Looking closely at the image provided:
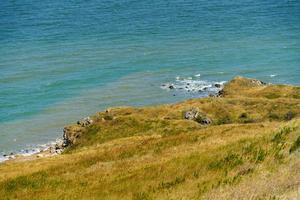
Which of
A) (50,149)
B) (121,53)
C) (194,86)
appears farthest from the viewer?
(121,53)

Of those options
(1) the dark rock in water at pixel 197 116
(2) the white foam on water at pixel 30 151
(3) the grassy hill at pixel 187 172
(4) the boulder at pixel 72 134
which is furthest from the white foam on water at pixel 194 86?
(3) the grassy hill at pixel 187 172

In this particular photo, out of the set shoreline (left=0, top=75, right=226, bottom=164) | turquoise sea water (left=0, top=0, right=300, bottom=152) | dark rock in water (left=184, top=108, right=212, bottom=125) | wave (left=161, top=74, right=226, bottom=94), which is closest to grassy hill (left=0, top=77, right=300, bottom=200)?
dark rock in water (left=184, top=108, right=212, bottom=125)

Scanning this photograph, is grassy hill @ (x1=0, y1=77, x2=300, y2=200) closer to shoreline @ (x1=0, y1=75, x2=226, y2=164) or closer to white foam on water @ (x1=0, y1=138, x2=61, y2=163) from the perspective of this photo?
shoreline @ (x1=0, y1=75, x2=226, y2=164)

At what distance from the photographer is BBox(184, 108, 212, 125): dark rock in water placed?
69.6 meters

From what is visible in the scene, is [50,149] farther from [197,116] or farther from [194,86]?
[194,86]

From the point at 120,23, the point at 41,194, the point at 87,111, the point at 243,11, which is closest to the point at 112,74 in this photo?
the point at 87,111

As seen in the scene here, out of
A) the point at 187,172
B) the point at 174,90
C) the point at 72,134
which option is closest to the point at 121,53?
the point at 174,90

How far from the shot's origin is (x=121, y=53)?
13812 centimetres

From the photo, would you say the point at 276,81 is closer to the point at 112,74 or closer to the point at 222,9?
the point at 112,74

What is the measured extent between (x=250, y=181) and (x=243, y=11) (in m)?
158

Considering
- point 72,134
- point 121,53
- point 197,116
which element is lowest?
point 121,53

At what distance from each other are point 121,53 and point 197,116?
7018 cm

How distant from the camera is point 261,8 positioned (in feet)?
575

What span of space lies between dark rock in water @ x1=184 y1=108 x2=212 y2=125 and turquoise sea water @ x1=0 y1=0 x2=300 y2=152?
27793 mm
